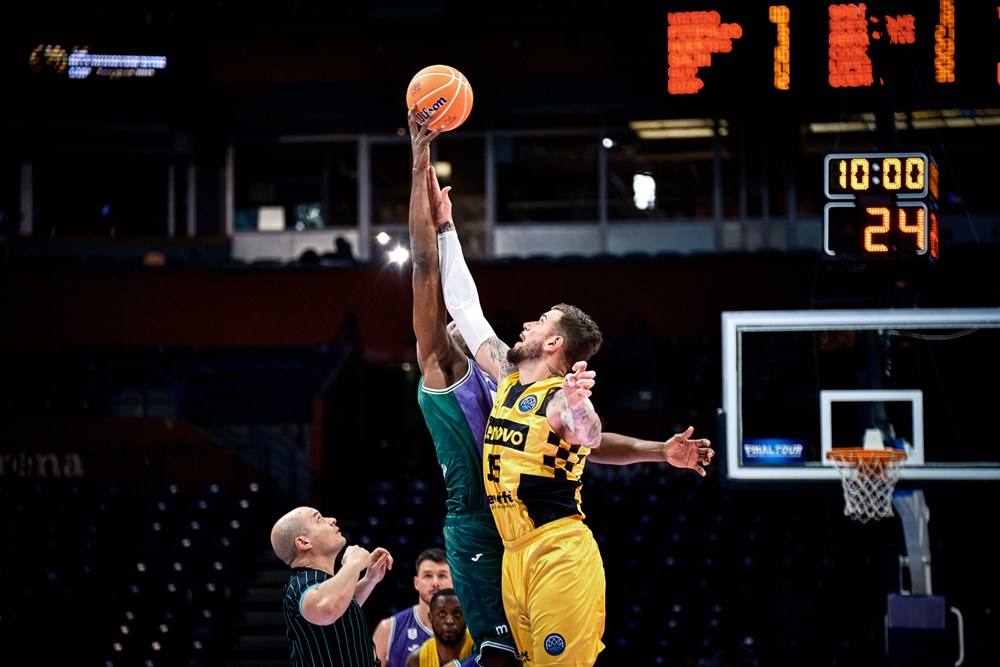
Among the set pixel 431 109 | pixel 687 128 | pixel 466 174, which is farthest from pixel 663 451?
pixel 466 174

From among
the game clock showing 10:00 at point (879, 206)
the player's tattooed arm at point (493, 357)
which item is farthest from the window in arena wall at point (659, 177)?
the player's tattooed arm at point (493, 357)

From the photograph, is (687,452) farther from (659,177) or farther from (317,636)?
(659,177)

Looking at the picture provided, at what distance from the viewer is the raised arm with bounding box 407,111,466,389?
490cm

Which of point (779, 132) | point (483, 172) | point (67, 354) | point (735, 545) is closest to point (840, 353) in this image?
point (735, 545)

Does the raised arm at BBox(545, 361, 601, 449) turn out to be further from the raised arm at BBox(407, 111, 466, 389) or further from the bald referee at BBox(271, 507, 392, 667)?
the bald referee at BBox(271, 507, 392, 667)

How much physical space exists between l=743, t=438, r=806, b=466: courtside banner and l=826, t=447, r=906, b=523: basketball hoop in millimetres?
299

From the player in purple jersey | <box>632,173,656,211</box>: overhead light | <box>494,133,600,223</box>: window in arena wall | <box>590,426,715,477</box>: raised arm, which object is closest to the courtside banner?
the player in purple jersey

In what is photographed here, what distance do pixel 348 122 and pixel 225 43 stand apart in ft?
8.70

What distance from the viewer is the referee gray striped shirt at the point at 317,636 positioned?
4.89m

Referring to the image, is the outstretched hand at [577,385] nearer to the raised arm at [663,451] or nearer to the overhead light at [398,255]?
the raised arm at [663,451]

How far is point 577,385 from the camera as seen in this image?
13.6 ft

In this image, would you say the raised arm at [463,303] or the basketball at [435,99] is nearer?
the raised arm at [463,303]

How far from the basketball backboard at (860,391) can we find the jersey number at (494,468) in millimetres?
4667

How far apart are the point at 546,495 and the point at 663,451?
0.51 metres
